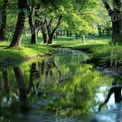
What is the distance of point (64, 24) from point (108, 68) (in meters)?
38.0

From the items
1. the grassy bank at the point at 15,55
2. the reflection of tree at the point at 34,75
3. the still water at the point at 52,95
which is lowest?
the still water at the point at 52,95

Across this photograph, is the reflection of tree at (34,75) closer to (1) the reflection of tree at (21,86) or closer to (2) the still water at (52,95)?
(2) the still water at (52,95)

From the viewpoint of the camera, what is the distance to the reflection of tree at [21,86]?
47.5ft

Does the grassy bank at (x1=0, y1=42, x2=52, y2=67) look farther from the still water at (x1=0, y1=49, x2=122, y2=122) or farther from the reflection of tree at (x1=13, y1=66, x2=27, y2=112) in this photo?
the still water at (x1=0, y1=49, x2=122, y2=122)

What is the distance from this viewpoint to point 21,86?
18.4m

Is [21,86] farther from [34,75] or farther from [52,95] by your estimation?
[34,75]

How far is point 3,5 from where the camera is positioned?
4688 cm

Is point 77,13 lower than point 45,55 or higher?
higher

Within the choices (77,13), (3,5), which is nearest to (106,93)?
(3,5)

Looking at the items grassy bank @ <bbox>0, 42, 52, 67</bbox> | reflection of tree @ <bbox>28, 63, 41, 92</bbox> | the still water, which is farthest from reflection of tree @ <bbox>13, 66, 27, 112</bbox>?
grassy bank @ <bbox>0, 42, 52, 67</bbox>

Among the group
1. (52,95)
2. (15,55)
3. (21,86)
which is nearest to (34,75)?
(21,86)

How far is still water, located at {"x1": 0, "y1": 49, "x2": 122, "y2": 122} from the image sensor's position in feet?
41.8

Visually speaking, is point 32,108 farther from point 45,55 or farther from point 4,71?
point 45,55

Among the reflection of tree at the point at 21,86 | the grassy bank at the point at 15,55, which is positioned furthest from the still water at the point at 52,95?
the grassy bank at the point at 15,55
